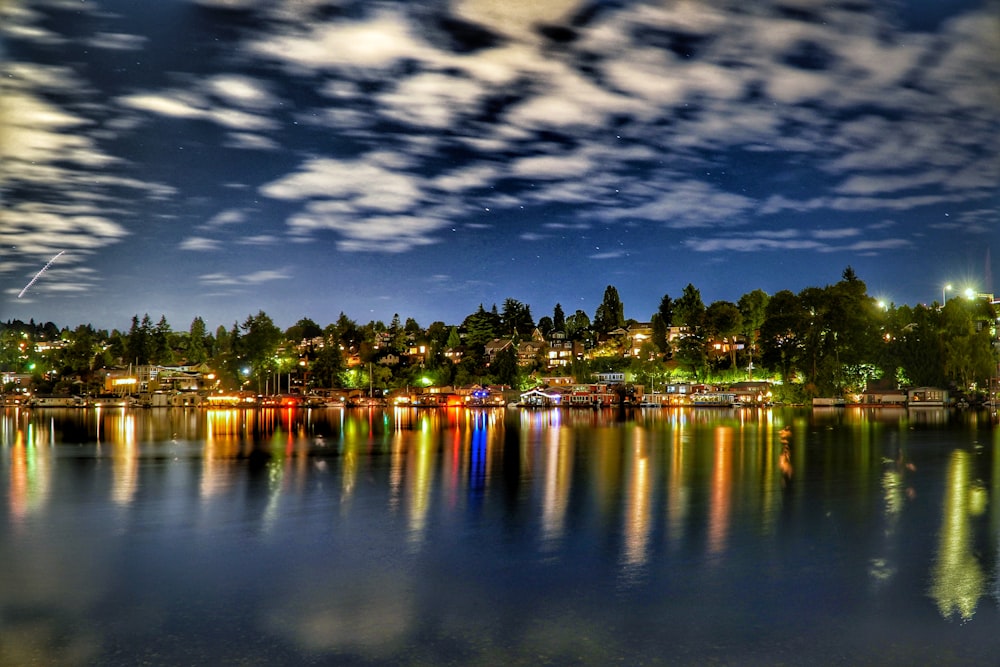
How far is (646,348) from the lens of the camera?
126m

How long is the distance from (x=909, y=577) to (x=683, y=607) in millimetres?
4883

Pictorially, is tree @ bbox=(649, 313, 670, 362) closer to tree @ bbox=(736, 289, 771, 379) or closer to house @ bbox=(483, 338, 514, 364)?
tree @ bbox=(736, 289, 771, 379)

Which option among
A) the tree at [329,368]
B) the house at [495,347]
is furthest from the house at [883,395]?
the tree at [329,368]

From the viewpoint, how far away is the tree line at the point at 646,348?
316 ft

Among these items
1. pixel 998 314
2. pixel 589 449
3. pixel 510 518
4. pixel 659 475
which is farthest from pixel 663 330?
pixel 510 518

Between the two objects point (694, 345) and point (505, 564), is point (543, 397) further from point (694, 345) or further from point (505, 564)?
point (505, 564)

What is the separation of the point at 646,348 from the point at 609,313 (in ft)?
109

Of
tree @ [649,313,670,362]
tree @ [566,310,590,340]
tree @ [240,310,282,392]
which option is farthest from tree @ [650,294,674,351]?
tree @ [240,310,282,392]

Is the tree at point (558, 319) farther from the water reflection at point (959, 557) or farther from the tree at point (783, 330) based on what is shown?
the water reflection at point (959, 557)

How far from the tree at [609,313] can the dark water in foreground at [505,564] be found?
12419cm

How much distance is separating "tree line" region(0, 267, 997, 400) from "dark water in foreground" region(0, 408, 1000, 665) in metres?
67.5

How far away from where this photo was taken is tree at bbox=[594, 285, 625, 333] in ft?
517

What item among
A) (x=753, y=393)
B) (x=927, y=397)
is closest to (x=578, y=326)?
(x=753, y=393)

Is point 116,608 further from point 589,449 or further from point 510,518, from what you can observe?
point 589,449
